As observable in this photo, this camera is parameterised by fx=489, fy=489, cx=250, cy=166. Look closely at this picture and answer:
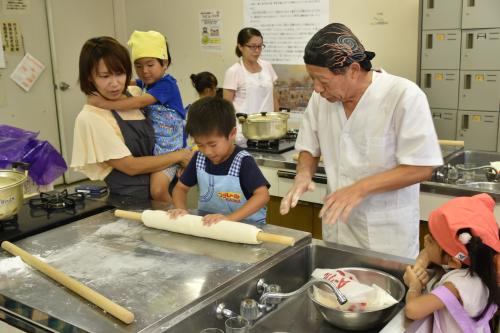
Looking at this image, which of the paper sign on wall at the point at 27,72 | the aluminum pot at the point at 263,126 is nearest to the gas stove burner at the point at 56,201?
the aluminum pot at the point at 263,126

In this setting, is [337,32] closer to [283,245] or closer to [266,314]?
[283,245]

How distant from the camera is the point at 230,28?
4.34 metres

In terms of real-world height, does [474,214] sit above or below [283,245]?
above

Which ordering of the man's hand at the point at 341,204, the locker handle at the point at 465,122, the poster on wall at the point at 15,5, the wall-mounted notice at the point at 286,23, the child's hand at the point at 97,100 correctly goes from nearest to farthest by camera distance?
1. the man's hand at the point at 341,204
2. the child's hand at the point at 97,100
3. the locker handle at the point at 465,122
4. the wall-mounted notice at the point at 286,23
5. the poster on wall at the point at 15,5

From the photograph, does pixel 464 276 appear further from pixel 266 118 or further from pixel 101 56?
pixel 266 118

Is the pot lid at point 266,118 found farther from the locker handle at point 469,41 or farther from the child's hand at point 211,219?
the child's hand at point 211,219

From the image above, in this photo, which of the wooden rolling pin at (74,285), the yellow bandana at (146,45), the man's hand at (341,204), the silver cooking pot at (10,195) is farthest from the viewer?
the yellow bandana at (146,45)

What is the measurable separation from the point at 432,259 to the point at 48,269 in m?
0.91

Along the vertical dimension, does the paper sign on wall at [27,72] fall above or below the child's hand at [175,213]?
above

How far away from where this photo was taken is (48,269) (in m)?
1.17

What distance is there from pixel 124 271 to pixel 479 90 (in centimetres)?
236

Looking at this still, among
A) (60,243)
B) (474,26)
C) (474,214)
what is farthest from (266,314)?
(474,26)

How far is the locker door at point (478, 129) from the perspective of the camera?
2.78 metres

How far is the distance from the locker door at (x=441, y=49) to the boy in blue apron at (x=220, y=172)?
177cm
